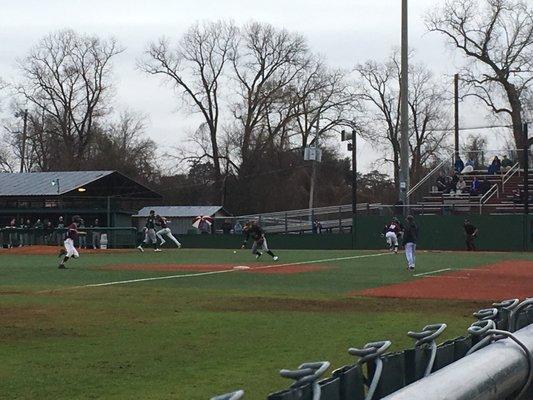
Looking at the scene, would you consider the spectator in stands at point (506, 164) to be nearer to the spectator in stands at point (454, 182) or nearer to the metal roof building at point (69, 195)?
the spectator in stands at point (454, 182)

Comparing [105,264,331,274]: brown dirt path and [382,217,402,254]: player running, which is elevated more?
[382,217,402,254]: player running

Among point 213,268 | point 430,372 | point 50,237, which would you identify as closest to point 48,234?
point 50,237

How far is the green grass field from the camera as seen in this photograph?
8078 mm

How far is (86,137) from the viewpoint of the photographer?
79250mm

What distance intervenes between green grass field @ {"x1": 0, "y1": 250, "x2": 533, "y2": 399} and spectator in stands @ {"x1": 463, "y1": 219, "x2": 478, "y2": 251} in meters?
23.6

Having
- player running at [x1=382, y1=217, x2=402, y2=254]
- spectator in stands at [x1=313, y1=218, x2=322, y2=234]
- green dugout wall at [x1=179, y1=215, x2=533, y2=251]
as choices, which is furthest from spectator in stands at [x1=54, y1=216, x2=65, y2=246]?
player running at [x1=382, y1=217, x2=402, y2=254]

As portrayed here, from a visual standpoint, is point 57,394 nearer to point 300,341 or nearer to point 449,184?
point 300,341

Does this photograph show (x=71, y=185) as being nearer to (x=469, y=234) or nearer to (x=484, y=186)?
(x=469, y=234)

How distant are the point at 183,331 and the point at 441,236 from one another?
3668 centimetres

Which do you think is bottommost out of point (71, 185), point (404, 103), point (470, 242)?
point (470, 242)

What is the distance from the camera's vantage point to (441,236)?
46938mm

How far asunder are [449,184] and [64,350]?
43.5 meters

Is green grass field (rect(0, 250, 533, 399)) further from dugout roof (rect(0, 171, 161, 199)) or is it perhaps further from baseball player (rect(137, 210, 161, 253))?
dugout roof (rect(0, 171, 161, 199))

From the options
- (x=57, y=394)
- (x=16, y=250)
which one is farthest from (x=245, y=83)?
(x=57, y=394)
